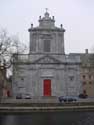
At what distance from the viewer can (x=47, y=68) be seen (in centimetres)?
7050

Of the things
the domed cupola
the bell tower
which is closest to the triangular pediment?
the bell tower

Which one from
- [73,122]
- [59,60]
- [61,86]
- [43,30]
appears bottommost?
[73,122]

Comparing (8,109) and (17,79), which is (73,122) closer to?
(8,109)

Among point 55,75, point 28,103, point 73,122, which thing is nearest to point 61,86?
point 55,75

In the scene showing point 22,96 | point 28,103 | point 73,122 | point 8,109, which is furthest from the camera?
point 22,96

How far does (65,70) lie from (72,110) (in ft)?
65.9

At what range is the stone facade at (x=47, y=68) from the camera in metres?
70.2

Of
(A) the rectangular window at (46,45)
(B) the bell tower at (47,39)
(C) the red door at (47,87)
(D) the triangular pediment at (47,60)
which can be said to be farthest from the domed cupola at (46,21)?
(C) the red door at (47,87)

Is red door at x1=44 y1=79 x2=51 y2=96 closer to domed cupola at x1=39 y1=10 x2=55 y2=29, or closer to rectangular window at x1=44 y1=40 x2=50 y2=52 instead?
rectangular window at x1=44 y1=40 x2=50 y2=52

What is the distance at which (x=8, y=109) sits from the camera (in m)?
51.6

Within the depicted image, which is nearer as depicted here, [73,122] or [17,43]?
[73,122]

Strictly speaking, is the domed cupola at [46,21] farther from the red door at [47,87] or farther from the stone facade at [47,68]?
the red door at [47,87]

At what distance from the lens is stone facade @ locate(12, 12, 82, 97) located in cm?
7025

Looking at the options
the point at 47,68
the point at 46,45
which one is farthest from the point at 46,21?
the point at 47,68
